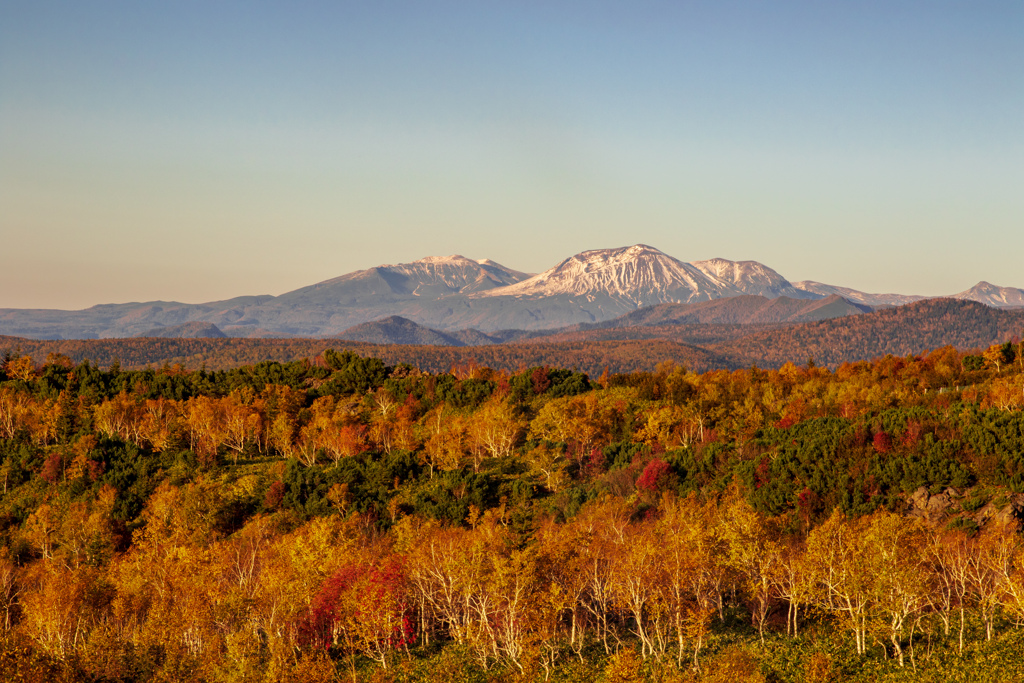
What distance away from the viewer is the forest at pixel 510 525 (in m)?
52.9

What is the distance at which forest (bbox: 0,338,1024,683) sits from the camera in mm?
52906

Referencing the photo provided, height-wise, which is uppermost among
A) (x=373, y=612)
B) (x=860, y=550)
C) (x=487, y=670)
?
(x=860, y=550)

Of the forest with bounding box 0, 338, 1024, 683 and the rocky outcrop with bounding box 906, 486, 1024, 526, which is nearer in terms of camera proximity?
the forest with bounding box 0, 338, 1024, 683

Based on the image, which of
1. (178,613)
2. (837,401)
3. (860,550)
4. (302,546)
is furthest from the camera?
(837,401)

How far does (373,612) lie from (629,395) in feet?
307

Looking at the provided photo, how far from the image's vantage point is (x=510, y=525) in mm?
87188

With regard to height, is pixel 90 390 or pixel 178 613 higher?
Answer: pixel 90 390

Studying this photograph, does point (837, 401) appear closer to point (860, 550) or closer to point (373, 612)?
point (860, 550)

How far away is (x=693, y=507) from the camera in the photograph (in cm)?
8262

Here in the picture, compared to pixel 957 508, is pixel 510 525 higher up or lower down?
→ lower down

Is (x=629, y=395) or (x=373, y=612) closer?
(x=373, y=612)

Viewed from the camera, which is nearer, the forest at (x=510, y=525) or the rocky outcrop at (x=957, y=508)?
the forest at (x=510, y=525)

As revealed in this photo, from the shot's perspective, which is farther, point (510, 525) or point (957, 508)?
point (510, 525)

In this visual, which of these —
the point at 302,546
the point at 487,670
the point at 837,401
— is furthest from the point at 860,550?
the point at 837,401
